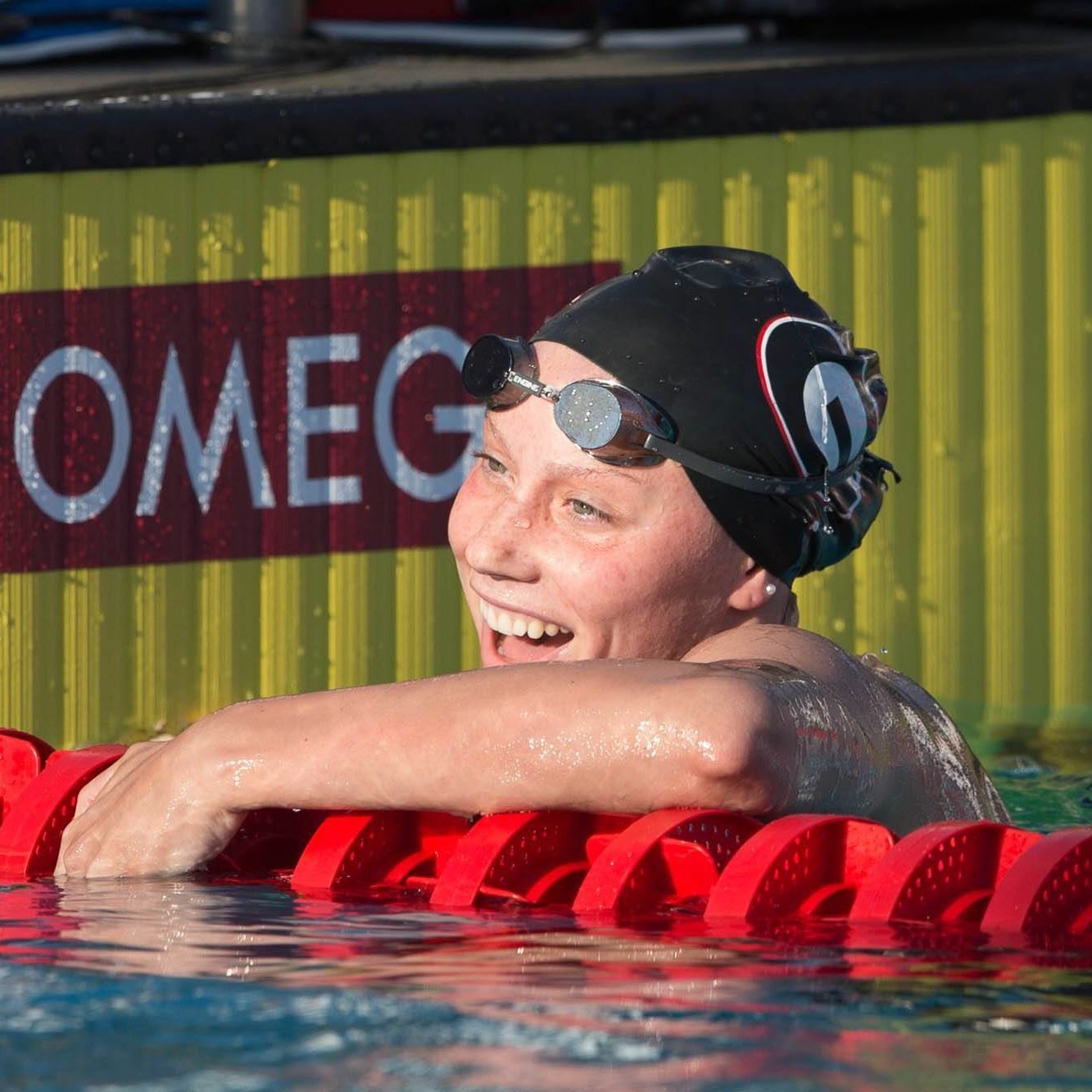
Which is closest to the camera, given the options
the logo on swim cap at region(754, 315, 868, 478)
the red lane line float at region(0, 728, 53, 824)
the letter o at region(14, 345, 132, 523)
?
the logo on swim cap at region(754, 315, 868, 478)

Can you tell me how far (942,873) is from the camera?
2.46 m

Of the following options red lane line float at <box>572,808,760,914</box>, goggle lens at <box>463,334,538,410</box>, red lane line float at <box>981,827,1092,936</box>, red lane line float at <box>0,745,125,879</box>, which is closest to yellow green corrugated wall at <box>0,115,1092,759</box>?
red lane line float at <box>0,745,125,879</box>

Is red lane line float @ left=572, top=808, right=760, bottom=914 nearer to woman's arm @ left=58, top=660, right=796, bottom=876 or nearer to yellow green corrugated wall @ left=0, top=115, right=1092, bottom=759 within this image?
woman's arm @ left=58, top=660, right=796, bottom=876

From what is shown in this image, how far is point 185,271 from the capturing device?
6273 mm

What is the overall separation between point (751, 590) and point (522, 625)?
13.6 inches

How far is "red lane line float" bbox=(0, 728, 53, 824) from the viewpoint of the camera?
3459 mm

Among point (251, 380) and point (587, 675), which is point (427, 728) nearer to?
point (587, 675)

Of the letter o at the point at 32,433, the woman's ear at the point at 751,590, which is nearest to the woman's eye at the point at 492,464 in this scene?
the woman's ear at the point at 751,590

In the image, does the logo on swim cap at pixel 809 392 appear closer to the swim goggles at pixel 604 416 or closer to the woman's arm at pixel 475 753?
the swim goggles at pixel 604 416

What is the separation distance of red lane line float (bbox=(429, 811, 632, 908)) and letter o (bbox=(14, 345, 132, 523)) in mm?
3752

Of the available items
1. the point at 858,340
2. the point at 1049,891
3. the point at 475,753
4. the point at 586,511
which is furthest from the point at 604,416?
the point at 858,340

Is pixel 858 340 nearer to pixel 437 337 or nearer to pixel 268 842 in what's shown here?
pixel 437 337

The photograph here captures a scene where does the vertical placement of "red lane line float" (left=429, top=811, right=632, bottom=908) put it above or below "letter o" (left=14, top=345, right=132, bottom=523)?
below

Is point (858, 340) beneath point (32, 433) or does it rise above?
above
